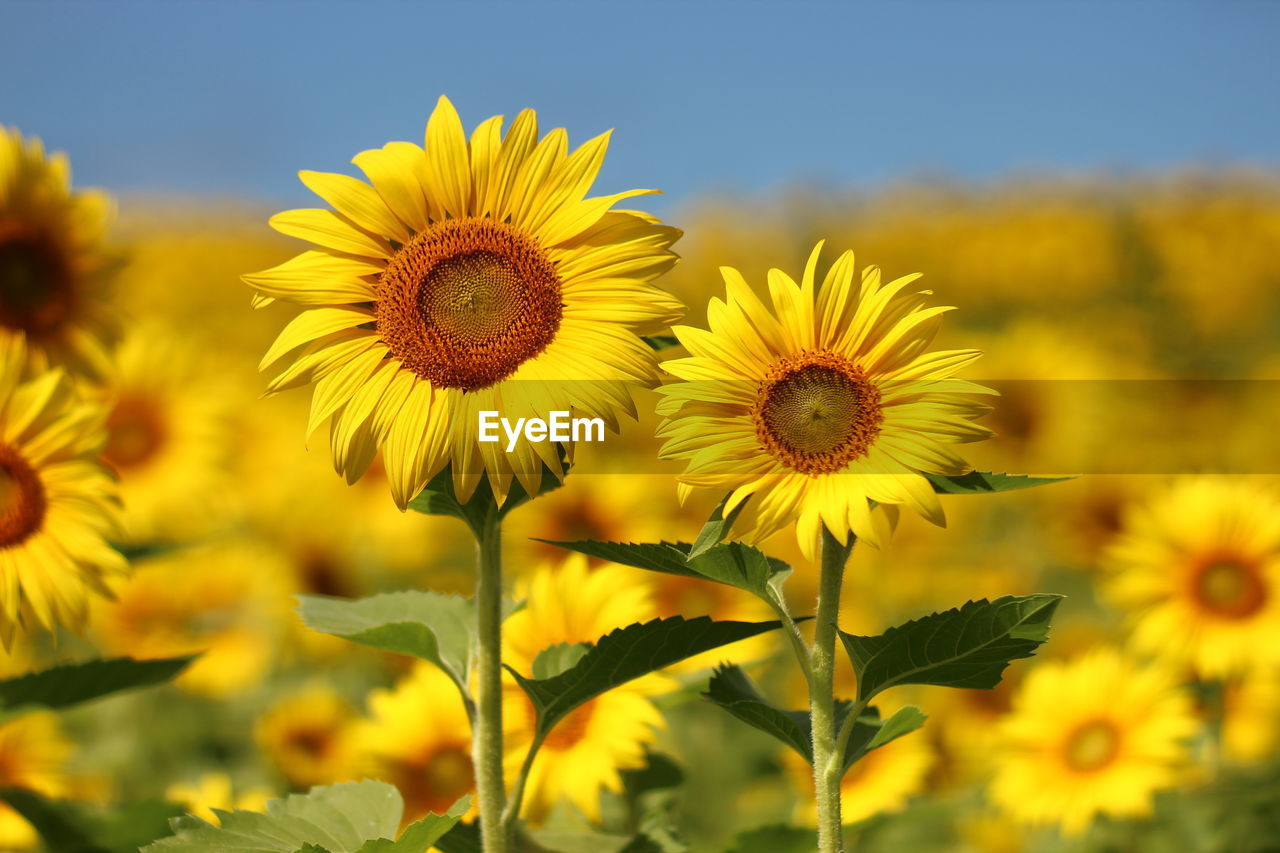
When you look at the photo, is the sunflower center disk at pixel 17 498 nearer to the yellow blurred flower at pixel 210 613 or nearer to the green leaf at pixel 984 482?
the green leaf at pixel 984 482

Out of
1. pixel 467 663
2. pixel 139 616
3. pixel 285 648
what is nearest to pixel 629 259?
pixel 467 663

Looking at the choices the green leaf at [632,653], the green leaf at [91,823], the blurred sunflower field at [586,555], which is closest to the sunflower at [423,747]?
the blurred sunflower field at [586,555]

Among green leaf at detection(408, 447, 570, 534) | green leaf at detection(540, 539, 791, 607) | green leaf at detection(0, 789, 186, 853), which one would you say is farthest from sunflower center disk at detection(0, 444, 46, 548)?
green leaf at detection(540, 539, 791, 607)

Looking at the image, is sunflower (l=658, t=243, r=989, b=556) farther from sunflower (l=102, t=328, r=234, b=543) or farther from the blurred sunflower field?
sunflower (l=102, t=328, r=234, b=543)

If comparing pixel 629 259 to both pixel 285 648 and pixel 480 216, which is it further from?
pixel 285 648

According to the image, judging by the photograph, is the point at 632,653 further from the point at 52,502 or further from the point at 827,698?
the point at 52,502
